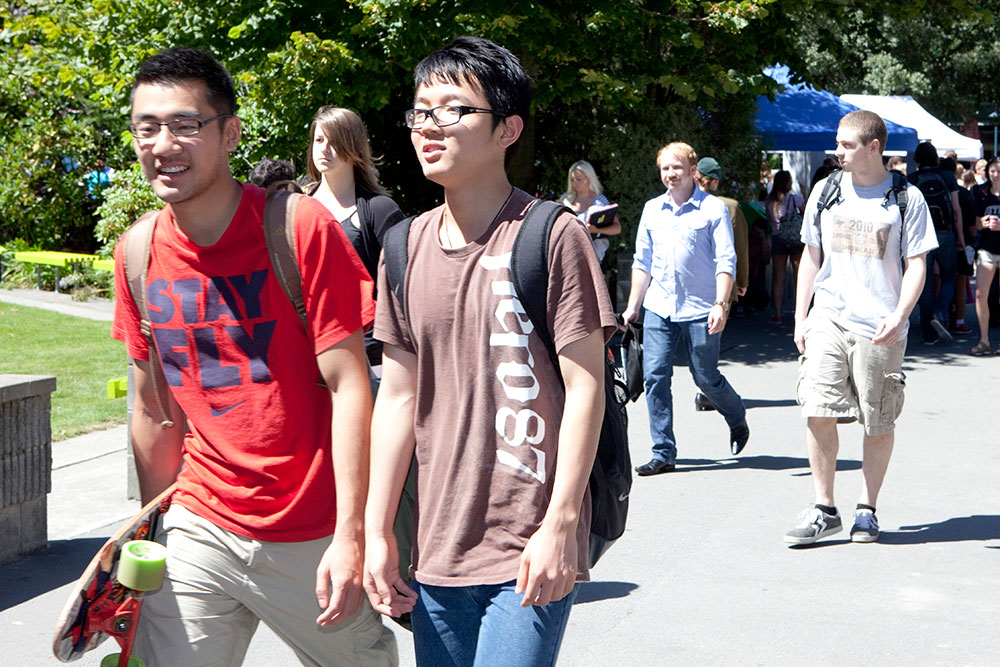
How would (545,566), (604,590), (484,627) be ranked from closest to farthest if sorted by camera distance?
(545,566)
(484,627)
(604,590)

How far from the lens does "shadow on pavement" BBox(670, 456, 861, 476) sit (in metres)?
7.65

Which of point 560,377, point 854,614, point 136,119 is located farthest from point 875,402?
point 136,119

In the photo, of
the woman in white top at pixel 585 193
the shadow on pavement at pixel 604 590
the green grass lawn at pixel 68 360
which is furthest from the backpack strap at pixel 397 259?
the woman in white top at pixel 585 193

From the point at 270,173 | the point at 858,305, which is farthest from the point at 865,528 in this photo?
the point at 270,173

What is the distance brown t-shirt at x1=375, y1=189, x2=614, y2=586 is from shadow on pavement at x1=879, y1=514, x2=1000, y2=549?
4059mm

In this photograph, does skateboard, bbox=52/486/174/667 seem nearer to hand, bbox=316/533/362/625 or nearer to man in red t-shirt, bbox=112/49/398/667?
man in red t-shirt, bbox=112/49/398/667

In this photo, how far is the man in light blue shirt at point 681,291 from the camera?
7.51 m

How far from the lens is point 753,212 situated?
55.7 feet

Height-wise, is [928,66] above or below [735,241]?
above

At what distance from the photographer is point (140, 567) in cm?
265

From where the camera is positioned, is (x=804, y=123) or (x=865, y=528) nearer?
(x=865, y=528)

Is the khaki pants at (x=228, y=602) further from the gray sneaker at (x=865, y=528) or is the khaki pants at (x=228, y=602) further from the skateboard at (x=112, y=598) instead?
the gray sneaker at (x=865, y=528)

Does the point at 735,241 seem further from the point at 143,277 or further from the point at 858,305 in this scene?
the point at 143,277

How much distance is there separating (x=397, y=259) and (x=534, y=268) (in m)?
0.37
